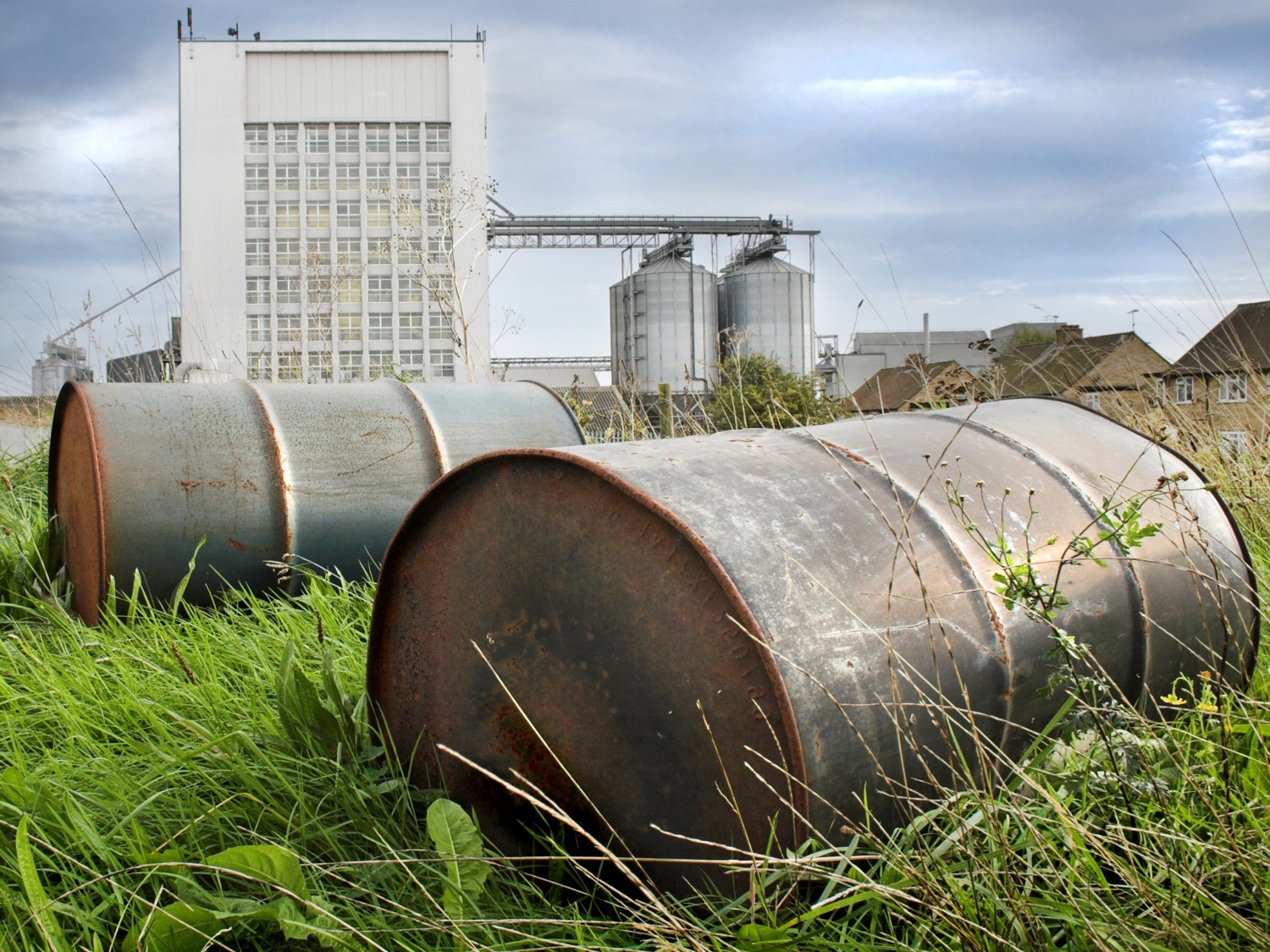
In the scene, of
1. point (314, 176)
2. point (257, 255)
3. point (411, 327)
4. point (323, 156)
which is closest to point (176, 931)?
point (411, 327)

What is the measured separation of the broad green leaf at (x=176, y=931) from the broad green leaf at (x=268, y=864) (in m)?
0.07

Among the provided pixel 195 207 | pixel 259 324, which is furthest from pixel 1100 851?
pixel 195 207

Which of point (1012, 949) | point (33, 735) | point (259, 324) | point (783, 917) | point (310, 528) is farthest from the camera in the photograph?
point (259, 324)

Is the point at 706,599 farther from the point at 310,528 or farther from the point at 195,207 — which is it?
the point at 195,207

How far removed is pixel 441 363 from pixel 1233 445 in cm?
2413

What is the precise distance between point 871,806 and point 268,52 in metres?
29.4

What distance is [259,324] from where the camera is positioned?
2572cm

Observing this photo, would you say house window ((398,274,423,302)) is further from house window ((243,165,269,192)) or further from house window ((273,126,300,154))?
house window ((273,126,300,154))

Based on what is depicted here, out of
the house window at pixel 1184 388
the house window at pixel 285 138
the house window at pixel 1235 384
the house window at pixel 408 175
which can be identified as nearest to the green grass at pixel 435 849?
the house window at pixel 1235 384

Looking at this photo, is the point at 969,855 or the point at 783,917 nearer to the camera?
the point at 969,855

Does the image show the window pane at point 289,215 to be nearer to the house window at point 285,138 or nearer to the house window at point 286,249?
the house window at point 286,249

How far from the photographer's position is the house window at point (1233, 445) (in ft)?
13.5

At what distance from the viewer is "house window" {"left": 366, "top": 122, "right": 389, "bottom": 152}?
86.7 feet

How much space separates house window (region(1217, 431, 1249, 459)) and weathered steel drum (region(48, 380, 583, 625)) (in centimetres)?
272
